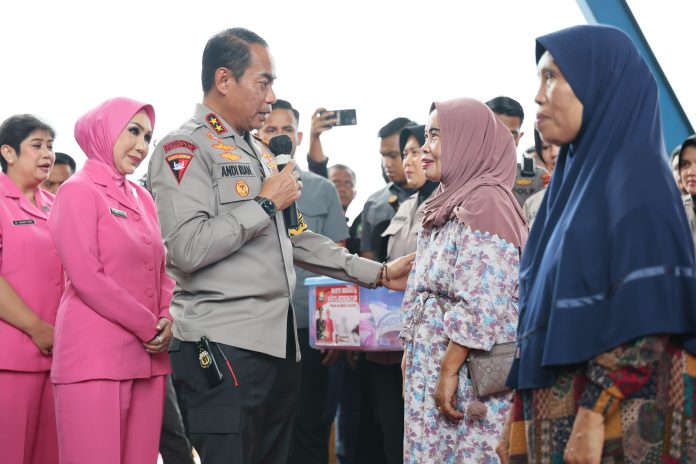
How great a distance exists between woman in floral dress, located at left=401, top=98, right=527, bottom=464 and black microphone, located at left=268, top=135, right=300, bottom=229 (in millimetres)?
390

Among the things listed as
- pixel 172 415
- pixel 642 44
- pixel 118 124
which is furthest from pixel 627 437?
pixel 642 44

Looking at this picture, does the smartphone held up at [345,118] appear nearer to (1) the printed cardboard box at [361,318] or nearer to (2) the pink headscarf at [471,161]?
(1) the printed cardboard box at [361,318]

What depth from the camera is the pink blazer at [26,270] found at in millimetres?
3006

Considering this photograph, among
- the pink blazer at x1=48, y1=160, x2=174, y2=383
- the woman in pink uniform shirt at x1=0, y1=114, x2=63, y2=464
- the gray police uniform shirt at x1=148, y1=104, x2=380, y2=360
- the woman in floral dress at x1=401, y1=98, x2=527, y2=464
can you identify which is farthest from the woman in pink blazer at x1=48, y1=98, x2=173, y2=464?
the woman in floral dress at x1=401, y1=98, x2=527, y2=464

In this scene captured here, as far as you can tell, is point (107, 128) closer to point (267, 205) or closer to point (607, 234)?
point (267, 205)

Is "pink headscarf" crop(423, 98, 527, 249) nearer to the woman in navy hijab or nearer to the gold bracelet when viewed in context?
the gold bracelet

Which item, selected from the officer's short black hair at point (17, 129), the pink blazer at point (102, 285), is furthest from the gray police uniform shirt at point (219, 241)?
the officer's short black hair at point (17, 129)

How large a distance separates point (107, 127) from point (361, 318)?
1079mm

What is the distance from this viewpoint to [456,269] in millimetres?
2205

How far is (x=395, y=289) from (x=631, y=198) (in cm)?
135

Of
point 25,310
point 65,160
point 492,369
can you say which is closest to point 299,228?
point 492,369

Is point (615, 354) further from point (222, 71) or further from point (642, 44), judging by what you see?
point (642, 44)

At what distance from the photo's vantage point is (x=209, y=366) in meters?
2.14

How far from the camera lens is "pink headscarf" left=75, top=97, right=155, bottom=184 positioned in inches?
106
